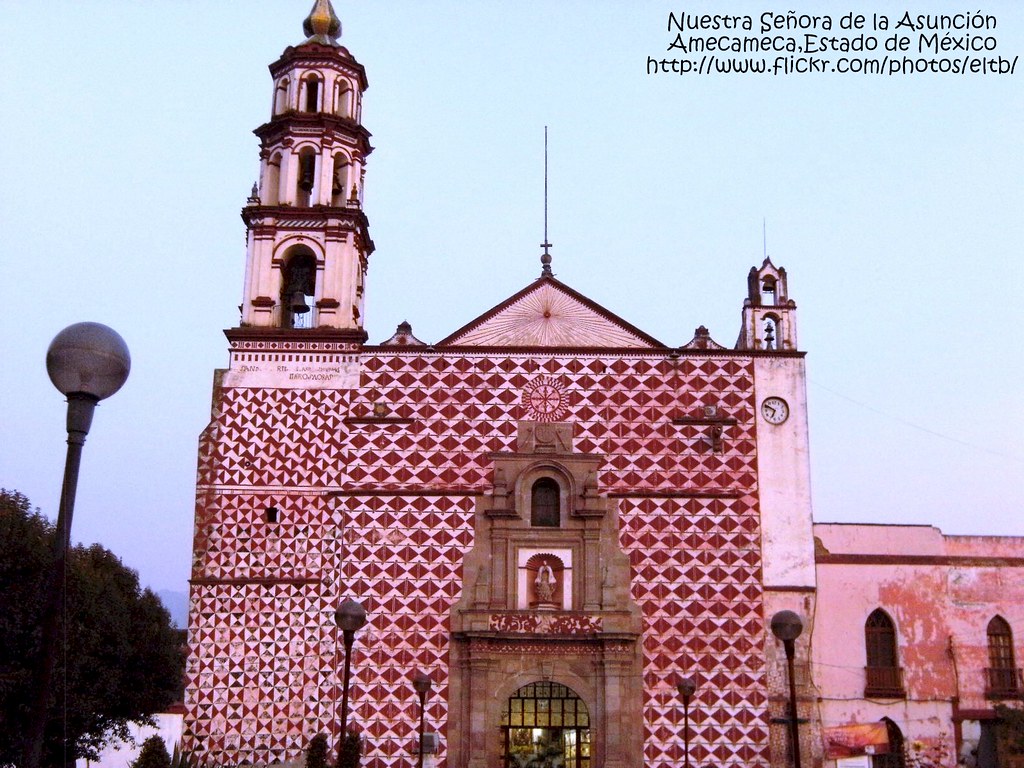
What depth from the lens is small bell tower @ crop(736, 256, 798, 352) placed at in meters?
32.8

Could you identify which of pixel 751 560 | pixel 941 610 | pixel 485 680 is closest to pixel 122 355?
pixel 485 680

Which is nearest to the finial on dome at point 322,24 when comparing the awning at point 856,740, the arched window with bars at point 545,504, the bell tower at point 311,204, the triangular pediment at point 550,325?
the bell tower at point 311,204

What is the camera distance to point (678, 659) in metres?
29.9

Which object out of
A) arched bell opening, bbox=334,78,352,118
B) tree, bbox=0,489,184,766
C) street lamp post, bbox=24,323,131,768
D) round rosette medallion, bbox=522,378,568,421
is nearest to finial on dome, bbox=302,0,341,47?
arched bell opening, bbox=334,78,352,118

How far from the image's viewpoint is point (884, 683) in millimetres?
30078

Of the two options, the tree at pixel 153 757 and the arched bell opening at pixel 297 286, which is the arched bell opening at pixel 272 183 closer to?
the arched bell opening at pixel 297 286

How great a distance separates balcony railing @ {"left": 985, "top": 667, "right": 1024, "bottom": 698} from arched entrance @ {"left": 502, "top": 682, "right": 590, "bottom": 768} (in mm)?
10672

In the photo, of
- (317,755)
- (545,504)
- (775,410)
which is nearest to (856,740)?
(775,410)

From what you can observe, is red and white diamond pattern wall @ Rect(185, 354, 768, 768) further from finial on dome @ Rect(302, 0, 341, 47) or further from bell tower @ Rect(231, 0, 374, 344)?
finial on dome @ Rect(302, 0, 341, 47)

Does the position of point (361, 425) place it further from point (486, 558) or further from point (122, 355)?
point (122, 355)

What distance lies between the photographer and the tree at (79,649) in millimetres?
25797

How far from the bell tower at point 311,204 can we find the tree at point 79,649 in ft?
26.4

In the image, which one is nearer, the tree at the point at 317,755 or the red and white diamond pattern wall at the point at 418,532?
the tree at the point at 317,755

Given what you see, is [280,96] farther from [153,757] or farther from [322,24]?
[153,757]
